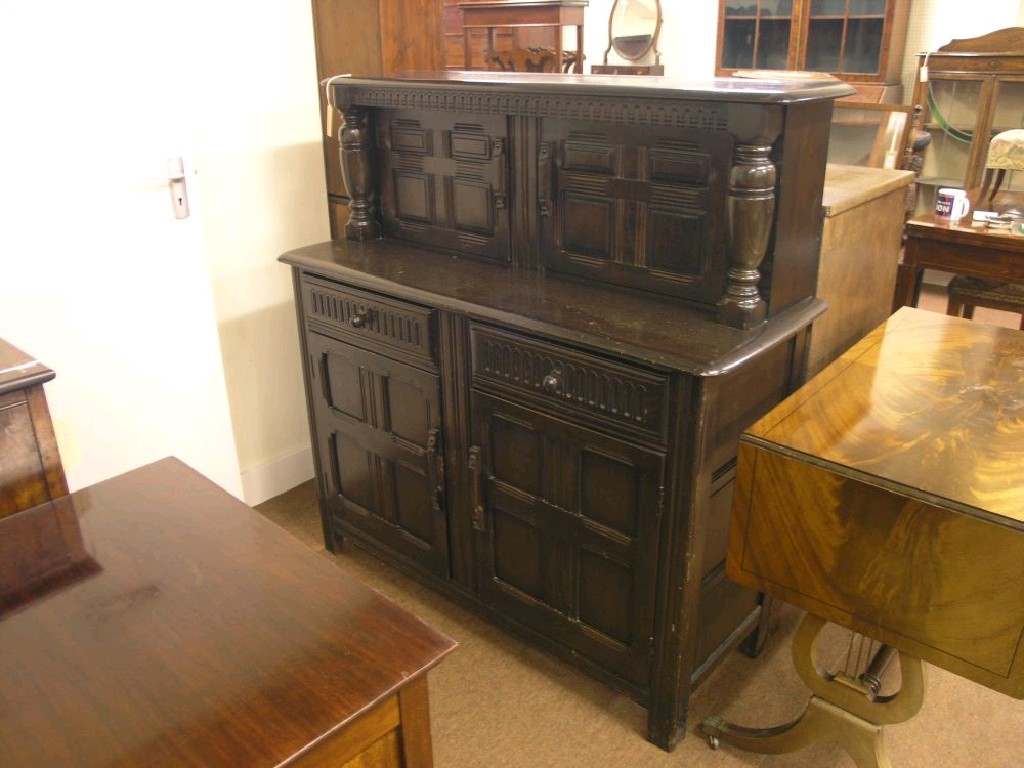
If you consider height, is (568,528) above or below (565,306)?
below

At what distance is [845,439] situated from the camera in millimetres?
1440

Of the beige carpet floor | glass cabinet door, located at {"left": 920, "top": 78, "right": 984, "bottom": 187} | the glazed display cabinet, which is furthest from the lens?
glass cabinet door, located at {"left": 920, "top": 78, "right": 984, "bottom": 187}

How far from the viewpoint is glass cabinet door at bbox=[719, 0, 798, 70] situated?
4.89m

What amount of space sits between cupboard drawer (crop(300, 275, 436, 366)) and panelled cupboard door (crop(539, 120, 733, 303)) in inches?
13.3

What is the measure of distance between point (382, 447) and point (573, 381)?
72 centimetres

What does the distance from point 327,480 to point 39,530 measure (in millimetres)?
1198

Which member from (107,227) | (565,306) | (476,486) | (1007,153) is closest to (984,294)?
(1007,153)

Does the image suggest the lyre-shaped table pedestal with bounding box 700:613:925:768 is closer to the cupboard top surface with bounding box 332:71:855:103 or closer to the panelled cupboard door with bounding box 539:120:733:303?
the panelled cupboard door with bounding box 539:120:733:303

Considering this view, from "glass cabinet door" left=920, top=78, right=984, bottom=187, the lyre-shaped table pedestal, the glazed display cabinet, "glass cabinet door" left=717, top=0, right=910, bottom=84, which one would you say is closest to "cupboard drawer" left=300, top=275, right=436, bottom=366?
the lyre-shaped table pedestal

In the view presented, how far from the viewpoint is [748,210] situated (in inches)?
59.6

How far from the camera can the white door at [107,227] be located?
195cm

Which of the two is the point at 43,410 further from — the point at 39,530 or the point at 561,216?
the point at 561,216

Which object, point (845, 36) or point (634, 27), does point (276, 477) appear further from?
point (634, 27)

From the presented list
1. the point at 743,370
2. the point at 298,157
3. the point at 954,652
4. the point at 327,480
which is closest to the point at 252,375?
the point at 327,480
